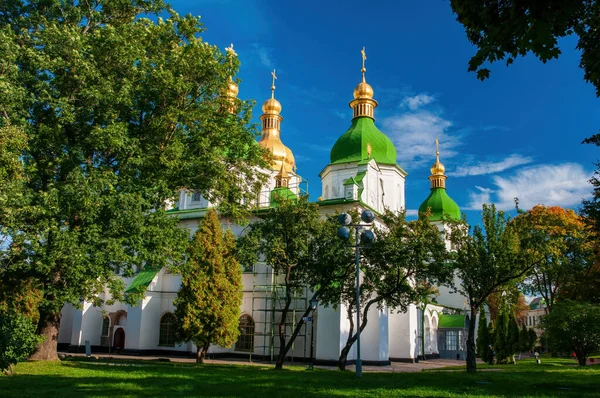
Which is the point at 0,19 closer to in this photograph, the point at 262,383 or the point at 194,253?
the point at 194,253

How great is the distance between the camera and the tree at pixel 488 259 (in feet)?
60.6

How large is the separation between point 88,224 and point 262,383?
7699mm

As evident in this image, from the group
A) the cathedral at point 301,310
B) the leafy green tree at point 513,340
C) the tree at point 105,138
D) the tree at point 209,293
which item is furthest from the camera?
the leafy green tree at point 513,340

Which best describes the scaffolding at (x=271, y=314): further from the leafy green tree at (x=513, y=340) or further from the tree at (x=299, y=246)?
the leafy green tree at (x=513, y=340)

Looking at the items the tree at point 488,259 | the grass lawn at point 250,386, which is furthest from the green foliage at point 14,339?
the tree at point 488,259

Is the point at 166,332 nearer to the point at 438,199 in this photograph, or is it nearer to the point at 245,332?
the point at 245,332

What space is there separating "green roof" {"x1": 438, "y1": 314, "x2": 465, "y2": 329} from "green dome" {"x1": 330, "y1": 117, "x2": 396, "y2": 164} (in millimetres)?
14039

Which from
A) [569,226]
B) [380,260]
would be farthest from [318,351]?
[569,226]

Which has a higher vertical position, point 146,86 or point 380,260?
point 146,86

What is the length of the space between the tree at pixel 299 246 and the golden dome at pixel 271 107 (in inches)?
823

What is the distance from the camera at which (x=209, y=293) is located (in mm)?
25188

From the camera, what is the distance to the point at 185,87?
1606 cm

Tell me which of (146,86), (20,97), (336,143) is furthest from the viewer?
(336,143)

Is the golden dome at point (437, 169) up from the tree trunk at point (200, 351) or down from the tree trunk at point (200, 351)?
up
